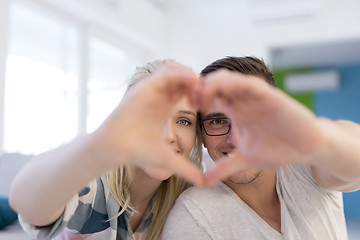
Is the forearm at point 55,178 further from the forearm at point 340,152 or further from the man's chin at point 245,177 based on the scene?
the man's chin at point 245,177

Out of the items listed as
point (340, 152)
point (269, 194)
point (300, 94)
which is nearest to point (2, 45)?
point (269, 194)

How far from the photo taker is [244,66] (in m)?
1.39

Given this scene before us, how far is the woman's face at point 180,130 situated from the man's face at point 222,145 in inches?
2.1

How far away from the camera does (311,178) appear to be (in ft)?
4.15

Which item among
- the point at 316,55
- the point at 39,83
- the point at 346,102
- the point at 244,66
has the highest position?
the point at 316,55

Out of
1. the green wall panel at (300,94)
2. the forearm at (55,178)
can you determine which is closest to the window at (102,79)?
the green wall panel at (300,94)

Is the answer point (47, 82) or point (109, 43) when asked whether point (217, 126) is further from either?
point (109, 43)

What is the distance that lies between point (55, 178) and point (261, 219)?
75cm

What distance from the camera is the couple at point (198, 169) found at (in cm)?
63

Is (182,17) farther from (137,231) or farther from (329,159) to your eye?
(329,159)

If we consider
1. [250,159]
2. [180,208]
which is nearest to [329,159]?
[250,159]

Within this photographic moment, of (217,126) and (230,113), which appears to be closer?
(230,113)

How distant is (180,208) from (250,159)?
67 centimetres

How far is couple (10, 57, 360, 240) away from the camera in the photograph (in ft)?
2.08
